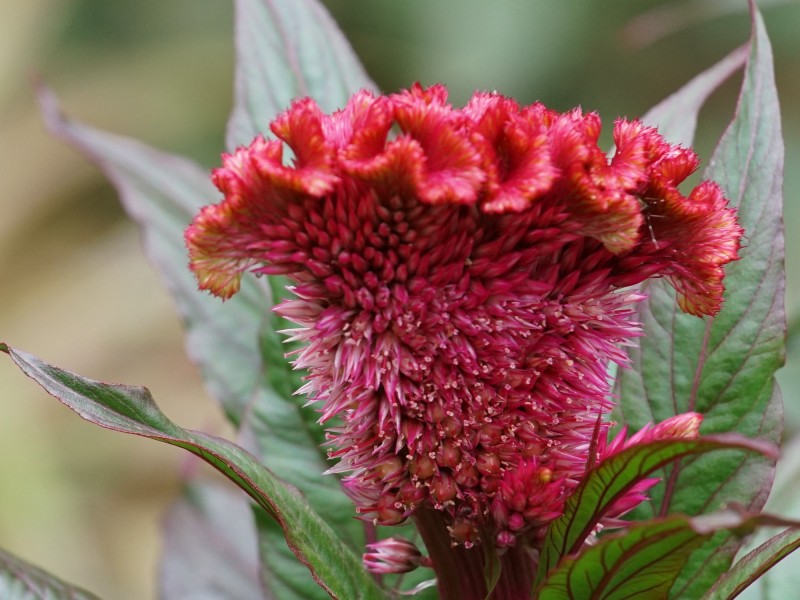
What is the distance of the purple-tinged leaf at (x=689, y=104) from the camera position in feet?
2.89

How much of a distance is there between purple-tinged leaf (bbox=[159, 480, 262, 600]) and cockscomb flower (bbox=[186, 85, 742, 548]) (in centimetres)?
56

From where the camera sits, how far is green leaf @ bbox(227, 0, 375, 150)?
90 cm

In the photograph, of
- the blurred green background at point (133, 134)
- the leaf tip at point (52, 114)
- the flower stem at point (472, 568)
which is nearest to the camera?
the flower stem at point (472, 568)

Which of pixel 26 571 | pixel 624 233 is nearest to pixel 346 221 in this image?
pixel 624 233

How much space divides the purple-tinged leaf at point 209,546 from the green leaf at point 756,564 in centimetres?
62

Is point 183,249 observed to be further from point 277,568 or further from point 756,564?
point 756,564

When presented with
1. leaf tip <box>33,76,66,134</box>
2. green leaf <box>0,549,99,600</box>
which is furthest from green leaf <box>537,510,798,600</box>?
leaf tip <box>33,76,66,134</box>

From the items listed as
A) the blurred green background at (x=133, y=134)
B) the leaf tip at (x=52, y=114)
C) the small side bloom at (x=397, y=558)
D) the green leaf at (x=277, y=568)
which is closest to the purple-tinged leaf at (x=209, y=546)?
the green leaf at (x=277, y=568)

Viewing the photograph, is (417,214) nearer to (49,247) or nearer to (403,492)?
(403,492)

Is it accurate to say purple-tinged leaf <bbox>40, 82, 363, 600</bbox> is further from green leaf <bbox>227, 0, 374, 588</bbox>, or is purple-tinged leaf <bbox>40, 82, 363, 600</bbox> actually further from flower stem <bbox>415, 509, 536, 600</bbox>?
flower stem <bbox>415, 509, 536, 600</bbox>

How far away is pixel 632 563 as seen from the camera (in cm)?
57

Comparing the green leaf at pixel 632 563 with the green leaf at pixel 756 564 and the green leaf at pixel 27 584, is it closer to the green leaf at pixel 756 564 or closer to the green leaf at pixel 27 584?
the green leaf at pixel 756 564

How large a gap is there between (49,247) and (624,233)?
3.05m

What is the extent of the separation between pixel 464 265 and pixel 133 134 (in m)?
2.92
